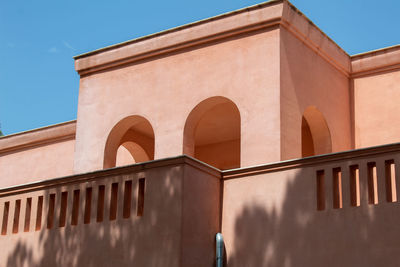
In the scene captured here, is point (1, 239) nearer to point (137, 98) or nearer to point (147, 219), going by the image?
point (147, 219)

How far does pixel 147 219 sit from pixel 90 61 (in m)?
5.49

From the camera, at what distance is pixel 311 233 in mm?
8242

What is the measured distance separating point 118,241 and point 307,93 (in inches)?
184

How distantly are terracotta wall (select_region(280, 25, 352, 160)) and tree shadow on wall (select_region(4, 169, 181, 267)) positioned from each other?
109 inches

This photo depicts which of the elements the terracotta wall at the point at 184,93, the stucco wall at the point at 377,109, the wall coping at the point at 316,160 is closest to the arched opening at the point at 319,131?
the stucco wall at the point at 377,109

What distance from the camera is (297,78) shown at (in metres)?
11.6

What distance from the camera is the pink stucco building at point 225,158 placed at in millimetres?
8219

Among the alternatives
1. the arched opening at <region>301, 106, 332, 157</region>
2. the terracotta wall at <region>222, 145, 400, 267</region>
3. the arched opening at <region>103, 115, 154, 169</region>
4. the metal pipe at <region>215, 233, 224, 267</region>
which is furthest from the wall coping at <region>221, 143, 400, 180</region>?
the arched opening at <region>103, 115, 154, 169</region>

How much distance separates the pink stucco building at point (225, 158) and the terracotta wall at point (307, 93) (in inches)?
1.3

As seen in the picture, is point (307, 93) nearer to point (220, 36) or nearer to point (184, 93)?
point (220, 36)

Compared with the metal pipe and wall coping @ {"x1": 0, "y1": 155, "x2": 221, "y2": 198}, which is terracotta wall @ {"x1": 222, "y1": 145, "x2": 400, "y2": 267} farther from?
wall coping @ {"x1": 0, "y1": 155, "x2": 221, "y2": 198}

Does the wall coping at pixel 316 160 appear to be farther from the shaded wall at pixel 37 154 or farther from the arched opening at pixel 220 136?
the shaded wall at pixel 37 154

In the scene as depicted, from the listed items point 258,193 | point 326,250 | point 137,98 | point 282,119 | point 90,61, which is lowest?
point 326,250

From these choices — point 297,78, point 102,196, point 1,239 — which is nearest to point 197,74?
point 297,78
